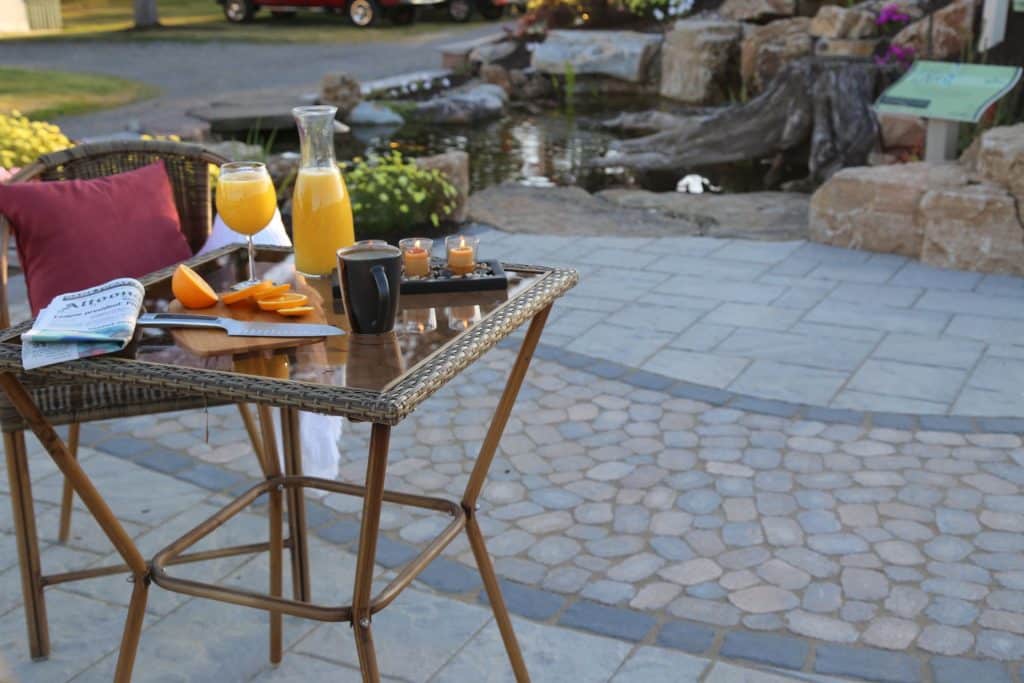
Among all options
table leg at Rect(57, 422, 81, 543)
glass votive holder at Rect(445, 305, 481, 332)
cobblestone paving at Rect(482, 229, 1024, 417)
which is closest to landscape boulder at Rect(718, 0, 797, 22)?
cobblestone paving at Rect(482, 229, 1024, 417)

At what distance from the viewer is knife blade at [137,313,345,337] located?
6.66 ft

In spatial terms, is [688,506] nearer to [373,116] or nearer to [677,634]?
[677,634]

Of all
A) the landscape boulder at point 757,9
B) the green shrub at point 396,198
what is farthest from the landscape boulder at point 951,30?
the landscape boulder at point 757,9

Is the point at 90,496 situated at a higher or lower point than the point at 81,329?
lower

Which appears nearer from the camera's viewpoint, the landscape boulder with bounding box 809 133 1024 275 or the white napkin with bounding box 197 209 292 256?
the white napkin with bounding box 197 209 292 256

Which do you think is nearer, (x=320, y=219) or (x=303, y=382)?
(x=303, y=382)

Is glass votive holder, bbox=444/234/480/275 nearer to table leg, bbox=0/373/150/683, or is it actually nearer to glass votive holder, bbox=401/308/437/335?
glass votive holder, bbox=401/308/437/335

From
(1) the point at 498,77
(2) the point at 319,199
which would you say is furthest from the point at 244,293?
(1) the point at 498,77

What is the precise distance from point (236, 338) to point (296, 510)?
0.67 metres

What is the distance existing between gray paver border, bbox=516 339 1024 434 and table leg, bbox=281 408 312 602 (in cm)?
166

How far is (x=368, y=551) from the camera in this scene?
6.49 ft

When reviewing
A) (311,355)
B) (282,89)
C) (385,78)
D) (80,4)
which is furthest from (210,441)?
(80,4)

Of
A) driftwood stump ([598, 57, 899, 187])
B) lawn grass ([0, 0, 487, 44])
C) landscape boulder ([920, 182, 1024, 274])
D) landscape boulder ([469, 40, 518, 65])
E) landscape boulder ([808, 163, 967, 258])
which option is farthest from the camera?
lawn grass ([0, 0, 487, 44])

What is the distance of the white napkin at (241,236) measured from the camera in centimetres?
292
